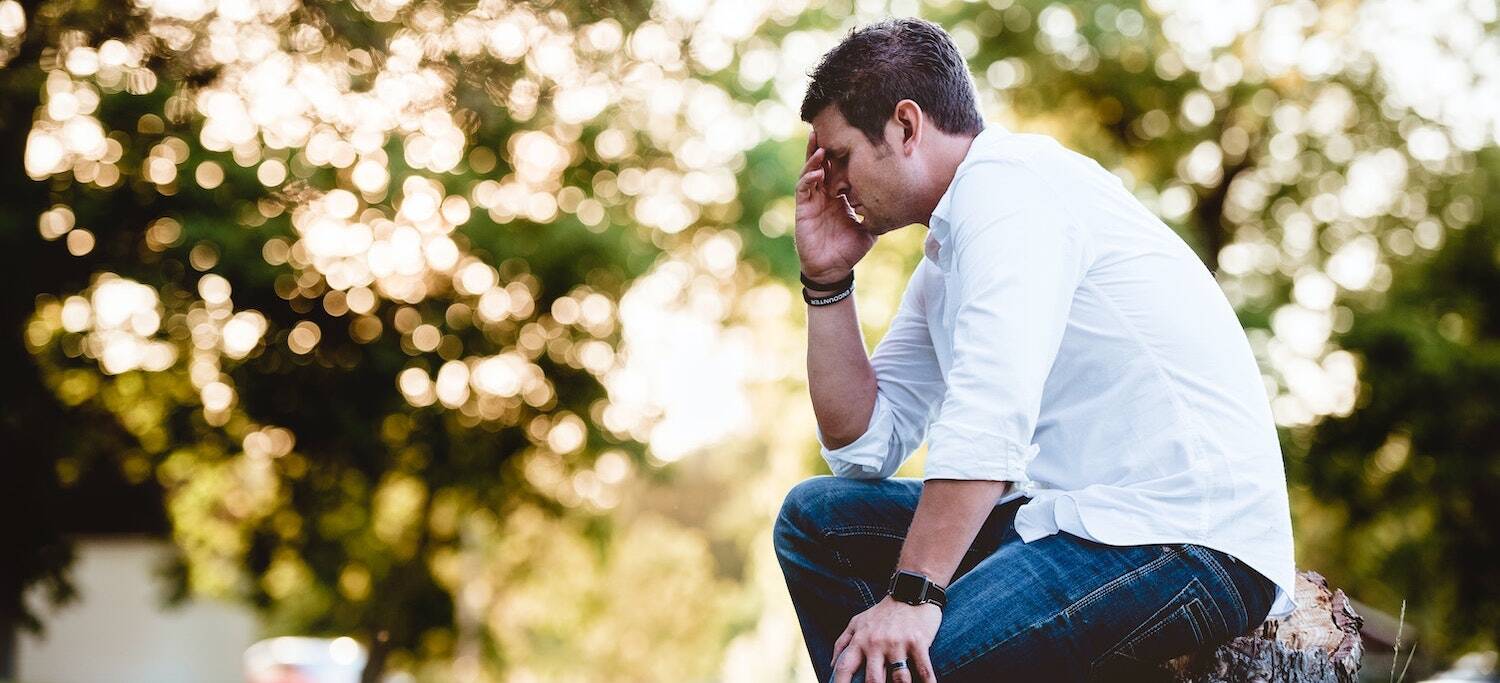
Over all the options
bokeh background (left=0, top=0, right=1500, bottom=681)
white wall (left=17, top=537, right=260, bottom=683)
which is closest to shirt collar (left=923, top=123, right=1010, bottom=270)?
bokeh background (left=0, top=0, right=1500, bottom=681)

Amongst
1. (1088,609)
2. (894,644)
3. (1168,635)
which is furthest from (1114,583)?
(894,644)

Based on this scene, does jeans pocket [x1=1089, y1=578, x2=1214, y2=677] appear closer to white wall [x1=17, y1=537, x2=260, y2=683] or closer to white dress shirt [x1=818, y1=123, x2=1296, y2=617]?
white dress shirt [x1=818, y1=123, x2=1296, y2=617]

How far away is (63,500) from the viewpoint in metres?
11.3

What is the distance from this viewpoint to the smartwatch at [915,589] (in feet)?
7.09

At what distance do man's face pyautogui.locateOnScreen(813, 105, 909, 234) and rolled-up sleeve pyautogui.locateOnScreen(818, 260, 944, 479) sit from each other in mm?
331

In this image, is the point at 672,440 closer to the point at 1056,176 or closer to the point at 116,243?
the point at 116,243

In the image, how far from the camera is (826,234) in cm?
293

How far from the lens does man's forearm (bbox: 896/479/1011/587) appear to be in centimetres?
213

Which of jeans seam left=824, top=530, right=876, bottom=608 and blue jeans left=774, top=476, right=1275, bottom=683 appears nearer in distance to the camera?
blue jeans left=774, top=476, right=1275, bottom=683

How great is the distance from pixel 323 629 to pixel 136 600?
1661 cm

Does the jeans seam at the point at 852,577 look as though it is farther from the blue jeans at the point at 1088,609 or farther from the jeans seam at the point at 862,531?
the blue jeans at the point at 1088,609

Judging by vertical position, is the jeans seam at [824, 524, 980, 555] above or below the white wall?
above

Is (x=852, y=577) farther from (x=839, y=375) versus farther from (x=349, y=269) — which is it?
(x=349, y=269)

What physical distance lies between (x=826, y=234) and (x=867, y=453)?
49cm
